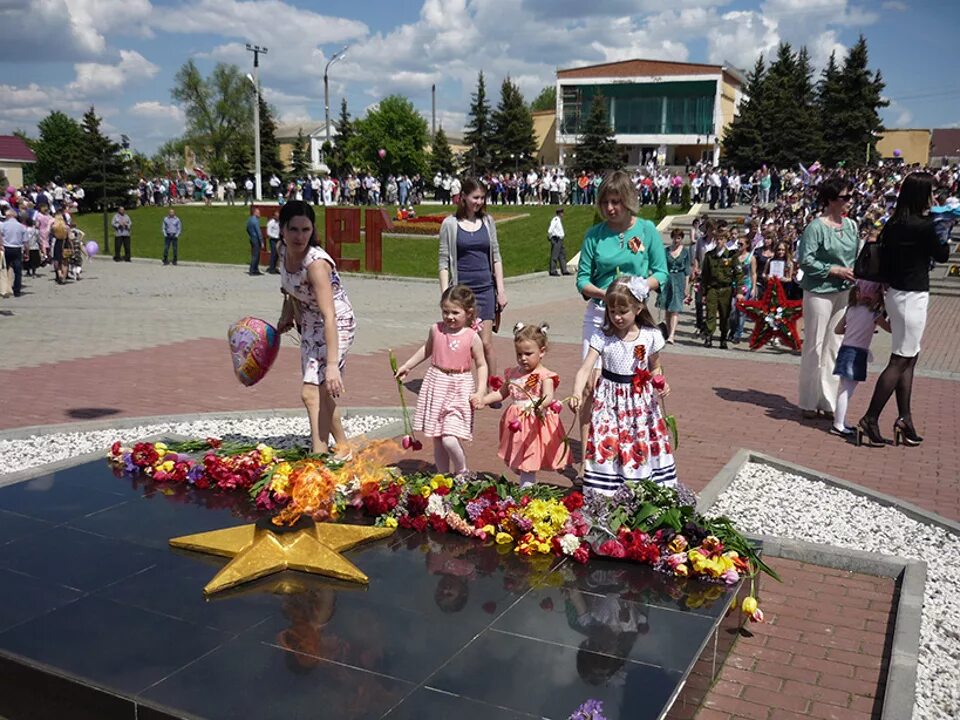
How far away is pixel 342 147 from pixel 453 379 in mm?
67463

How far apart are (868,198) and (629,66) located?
52.6m

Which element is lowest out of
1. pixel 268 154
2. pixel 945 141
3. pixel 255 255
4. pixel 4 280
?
pixel 4 280

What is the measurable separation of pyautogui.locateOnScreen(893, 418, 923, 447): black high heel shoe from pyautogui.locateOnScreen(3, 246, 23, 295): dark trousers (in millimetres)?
17306

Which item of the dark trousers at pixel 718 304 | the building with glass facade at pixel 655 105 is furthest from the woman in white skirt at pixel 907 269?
the building with glass facade at pixel 655 105

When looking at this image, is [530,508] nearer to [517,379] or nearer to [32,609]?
[517,379]

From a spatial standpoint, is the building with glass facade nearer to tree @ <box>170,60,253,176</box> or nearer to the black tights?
tree @ <box>170,60,253,176</box>

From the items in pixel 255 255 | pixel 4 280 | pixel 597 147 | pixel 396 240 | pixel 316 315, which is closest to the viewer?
pixel 316 315

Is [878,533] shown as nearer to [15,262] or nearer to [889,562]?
[889,562]

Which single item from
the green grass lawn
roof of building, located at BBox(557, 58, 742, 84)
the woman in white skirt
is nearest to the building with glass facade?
roof of building, located at BBox(557, 58, 742, 84)

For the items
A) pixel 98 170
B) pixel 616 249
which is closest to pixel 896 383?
pixel 616 249

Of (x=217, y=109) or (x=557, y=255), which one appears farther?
(x=217, y=109)

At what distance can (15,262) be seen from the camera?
18844mm

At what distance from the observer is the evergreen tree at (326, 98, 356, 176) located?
203ft

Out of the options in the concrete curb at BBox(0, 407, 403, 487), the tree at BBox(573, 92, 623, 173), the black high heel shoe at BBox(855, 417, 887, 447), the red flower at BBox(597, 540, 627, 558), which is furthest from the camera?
the tree at BBox(573, 92, 623, 173)
